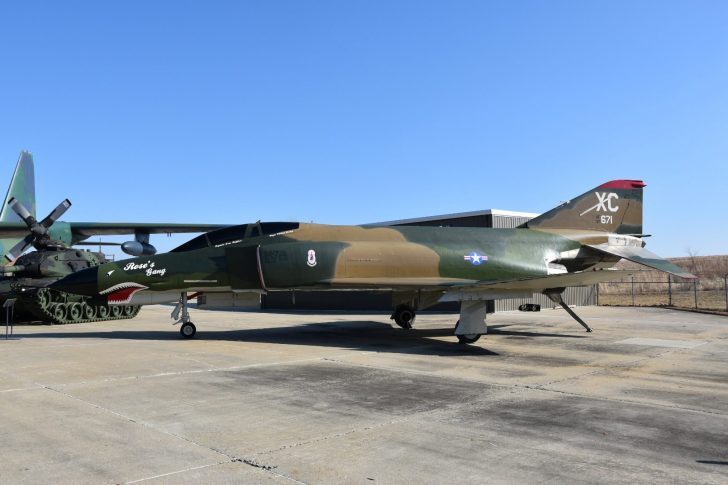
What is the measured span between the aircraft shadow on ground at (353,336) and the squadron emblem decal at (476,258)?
1.95 meters

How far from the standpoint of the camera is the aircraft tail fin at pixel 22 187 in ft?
A: 101

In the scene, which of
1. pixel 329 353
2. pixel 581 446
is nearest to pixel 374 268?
pixel 329 353

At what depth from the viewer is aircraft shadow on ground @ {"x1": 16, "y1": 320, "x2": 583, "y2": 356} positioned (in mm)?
11258

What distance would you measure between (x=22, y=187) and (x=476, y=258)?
1214 inches

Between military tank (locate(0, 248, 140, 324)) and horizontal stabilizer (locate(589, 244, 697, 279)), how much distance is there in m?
16.0

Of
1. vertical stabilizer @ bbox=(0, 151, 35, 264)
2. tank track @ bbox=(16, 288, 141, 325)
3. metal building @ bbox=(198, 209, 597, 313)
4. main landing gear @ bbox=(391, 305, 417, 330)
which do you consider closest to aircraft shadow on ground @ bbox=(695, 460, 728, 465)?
main landing gear @ bbox=(391, 305, 417, 330)

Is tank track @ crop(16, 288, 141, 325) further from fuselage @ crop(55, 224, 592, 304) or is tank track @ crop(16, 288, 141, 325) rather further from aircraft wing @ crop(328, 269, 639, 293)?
aircraft wing @ crop(328, 269, 639, 293)

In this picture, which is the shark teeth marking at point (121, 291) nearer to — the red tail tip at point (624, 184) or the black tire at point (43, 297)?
the black tire at point (43, 297)

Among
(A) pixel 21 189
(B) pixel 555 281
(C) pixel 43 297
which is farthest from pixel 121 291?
(A) pixel 21 189

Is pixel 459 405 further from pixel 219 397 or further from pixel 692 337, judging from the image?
pixel 692 337

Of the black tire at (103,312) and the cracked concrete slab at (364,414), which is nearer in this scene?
the cracked concrete slab at (364,414)

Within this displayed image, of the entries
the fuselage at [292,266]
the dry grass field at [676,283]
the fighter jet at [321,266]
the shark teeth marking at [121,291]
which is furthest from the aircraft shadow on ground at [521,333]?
the dry grass field at [676,283]

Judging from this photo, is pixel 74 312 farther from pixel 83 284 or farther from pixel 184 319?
pixel 184 319

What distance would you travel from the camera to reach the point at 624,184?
15156 mm
